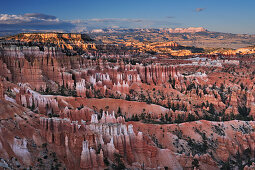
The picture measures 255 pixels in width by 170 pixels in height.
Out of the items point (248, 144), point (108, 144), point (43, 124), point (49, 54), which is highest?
point (49, 54)

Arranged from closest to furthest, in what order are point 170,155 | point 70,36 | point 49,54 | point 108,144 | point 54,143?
point 54,143 → point 108,144 → point 170,155 → point 49,54 → point 70,36

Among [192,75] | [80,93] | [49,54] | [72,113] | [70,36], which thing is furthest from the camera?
[70,36]

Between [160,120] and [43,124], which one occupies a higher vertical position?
[43,124]

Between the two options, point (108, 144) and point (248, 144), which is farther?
point (248, 144)

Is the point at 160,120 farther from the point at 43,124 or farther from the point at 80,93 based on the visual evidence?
the point at 43,124

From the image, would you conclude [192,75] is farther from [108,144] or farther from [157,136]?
[108,144]

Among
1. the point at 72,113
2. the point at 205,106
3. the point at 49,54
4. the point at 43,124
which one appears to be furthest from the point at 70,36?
the point at 43,124
